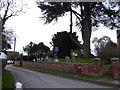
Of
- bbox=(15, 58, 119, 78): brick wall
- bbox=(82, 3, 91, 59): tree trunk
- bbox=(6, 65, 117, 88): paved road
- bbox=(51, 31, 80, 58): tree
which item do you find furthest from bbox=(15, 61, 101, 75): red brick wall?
bbox=(51, 31, 80, 58): tree

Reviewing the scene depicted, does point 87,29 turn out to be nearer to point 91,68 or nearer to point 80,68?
point 80,68

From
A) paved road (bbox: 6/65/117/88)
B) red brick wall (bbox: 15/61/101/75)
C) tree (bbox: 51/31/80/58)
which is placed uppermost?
tree (bbox: 51/31/80/58)

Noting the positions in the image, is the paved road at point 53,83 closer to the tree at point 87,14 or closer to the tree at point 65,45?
the tree at point 87,14

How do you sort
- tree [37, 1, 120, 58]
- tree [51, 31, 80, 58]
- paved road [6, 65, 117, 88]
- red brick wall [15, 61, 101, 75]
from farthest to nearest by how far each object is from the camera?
tree [51, 31, 80, 58] < tree [37, 1, 120, 58] < red brick wall [15, 61, 101, 75] < paved road [6, 65, 117, 88]

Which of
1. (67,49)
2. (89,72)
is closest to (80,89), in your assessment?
(89,72)

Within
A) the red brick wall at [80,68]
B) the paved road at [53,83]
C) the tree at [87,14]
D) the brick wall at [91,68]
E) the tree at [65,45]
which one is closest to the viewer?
the paved road at [53,83]

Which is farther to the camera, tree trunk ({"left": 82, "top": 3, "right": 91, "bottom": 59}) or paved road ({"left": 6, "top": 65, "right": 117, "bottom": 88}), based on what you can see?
tree trunk ({"left": 82, "top": 3, "right": 91, "bottom": 59})

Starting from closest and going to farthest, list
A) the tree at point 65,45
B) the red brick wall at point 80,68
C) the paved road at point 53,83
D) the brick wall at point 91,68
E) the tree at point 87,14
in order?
the paved road at point 53,83, the brick wall at point 91,68, the red brick wall at point 80,68, the tree at point 87,14, the tree at point 65,45

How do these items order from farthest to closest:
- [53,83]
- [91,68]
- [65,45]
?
[65,45], [91,68], [53,83]

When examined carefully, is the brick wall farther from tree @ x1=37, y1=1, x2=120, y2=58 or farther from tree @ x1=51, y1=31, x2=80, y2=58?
tree @ x1=51, y1=31, x2=80, y2=58

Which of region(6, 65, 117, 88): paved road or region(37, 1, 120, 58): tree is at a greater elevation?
region(37, 1, 120, 58): tree

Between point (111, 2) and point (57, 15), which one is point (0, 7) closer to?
point (57, 15)

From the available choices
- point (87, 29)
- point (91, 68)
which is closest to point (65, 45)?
point (87, 29)

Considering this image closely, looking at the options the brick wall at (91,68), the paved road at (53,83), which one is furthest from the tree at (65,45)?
the paved road at (53,83)
